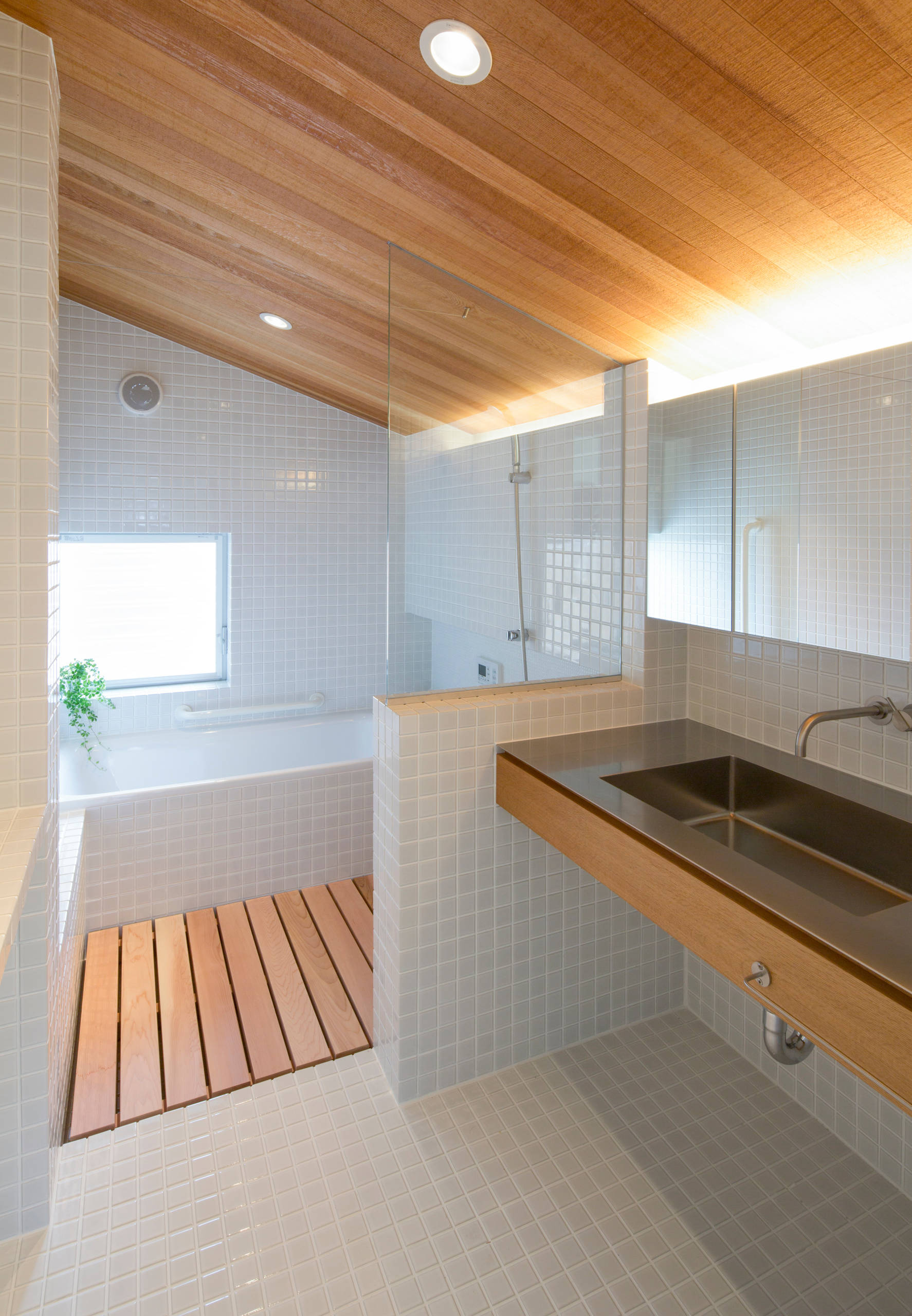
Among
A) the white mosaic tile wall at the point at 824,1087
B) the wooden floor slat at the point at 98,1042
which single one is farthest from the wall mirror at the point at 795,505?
the wooden floor slat at the point at 98,1042

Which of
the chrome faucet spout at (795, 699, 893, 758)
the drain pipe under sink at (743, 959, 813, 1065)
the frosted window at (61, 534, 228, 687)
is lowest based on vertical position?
the drain pipe under sink at (743, 959, 813, 1065)

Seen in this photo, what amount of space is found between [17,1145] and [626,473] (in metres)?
2.23

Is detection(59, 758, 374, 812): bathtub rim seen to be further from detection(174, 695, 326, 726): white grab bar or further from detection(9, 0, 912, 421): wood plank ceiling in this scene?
detection(9, 0, 912, 421): wood plank ceiling

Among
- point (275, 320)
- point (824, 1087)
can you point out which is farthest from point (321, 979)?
point (275, 320)

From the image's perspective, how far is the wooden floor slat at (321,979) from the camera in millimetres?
2230

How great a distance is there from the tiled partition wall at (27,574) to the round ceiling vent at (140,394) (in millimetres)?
1932

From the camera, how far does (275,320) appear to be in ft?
9.22

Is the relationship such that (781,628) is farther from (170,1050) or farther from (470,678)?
(170,1050)

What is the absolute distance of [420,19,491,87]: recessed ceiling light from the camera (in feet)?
3.80

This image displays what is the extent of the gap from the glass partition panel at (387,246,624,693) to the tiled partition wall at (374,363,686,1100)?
0.08 metres

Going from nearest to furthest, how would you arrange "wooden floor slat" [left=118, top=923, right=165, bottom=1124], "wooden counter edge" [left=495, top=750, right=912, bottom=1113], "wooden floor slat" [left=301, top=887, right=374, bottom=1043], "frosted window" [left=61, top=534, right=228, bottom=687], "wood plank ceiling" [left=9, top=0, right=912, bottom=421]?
"wooden counter edge" [left=495, top=750, right=912, bottom=1113], "wood plank ceiling" [left=9, top=0, right=912, bottom=421], "wooden floor slat" [left=118, top=923, right=165, bottom=1124], "wooden floor slat" [left=301, top=887, right=374, bottom=1043], "frosted window" [left=61, top=534, right=228, bottom=687]

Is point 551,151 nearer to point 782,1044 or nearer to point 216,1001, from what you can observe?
point 782,1044

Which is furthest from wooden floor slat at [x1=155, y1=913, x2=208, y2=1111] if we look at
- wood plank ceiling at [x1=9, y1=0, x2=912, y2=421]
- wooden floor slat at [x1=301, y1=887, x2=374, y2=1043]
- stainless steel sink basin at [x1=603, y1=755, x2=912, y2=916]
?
wood plank ceiling at [x1=9, y1=0, x2=912, y2=421]

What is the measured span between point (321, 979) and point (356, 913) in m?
0.47
